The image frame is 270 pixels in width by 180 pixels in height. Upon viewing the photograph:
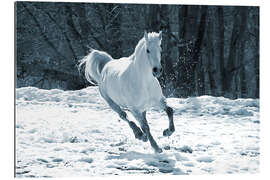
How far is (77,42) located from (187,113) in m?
1.29

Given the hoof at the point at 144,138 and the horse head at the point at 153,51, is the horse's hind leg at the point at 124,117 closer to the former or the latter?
the hoof at the point at 144,138

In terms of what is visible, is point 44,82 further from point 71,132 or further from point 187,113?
point 187,113

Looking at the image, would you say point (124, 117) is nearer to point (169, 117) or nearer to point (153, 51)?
point (169, 117)

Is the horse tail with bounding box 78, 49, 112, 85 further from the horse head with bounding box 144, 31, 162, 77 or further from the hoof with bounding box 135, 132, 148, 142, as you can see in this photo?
the hoof with bounding box 135, 132, 148, 142

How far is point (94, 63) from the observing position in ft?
13.8

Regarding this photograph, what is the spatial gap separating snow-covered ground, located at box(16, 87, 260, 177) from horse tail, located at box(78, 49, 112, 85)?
13 centimetres

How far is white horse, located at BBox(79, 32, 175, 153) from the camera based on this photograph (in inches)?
141

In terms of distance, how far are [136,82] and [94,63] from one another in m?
0.59

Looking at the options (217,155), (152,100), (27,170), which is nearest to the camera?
(27,170)

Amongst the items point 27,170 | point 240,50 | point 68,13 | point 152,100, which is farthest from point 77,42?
point 240,50

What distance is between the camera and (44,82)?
159 inches

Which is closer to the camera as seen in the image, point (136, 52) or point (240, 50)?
point (136, 52)

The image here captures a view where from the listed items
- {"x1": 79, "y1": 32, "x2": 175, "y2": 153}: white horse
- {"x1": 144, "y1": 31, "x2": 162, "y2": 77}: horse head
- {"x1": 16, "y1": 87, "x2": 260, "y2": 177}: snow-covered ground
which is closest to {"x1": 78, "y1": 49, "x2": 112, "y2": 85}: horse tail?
{"x1": 79, "y1": 32, "x2": 175, "y2": 153}: white horse

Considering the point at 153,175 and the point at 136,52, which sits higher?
the point at 136,52
